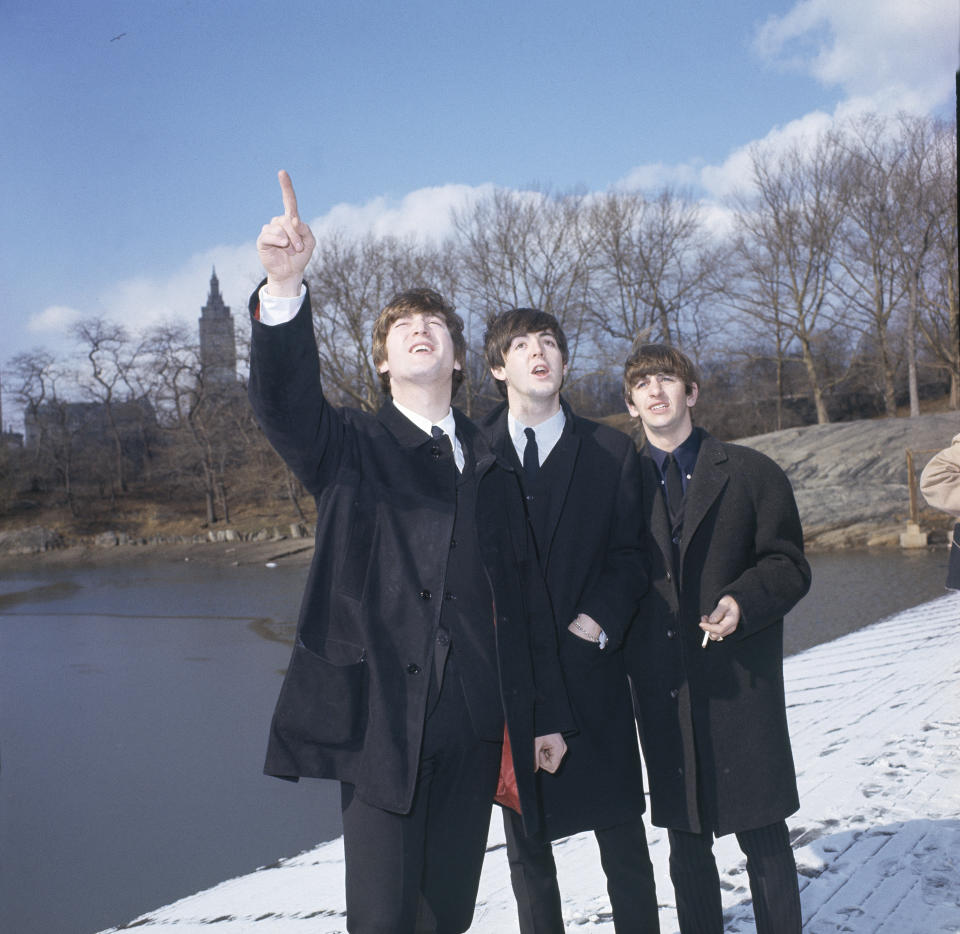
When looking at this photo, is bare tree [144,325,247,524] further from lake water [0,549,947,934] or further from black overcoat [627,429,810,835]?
black overcoat [627,429,810,835]

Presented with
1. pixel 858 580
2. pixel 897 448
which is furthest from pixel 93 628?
pixel 897 448

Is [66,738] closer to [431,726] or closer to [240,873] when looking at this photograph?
[240,873]

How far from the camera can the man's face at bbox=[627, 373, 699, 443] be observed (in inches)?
95.1

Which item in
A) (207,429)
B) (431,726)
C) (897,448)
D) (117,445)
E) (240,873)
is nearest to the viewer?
(431,726)

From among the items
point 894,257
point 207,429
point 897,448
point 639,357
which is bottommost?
point 897,448

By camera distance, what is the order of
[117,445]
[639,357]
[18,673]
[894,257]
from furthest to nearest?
[117,445], [894,257], [18,673], [639,357]

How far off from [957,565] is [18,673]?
27.0ft

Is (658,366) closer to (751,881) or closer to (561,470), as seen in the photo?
(561,470)

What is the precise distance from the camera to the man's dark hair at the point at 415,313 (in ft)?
6.93

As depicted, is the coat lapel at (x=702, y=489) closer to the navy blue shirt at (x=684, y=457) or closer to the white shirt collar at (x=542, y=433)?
the navy blue shirt at (x=684, y=457)

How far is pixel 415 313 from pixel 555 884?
4.88 feet

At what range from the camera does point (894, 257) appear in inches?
987

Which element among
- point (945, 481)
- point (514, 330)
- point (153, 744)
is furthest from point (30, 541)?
point (945, 481)

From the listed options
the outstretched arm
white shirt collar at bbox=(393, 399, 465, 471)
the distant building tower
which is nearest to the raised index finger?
the outstretched arm
